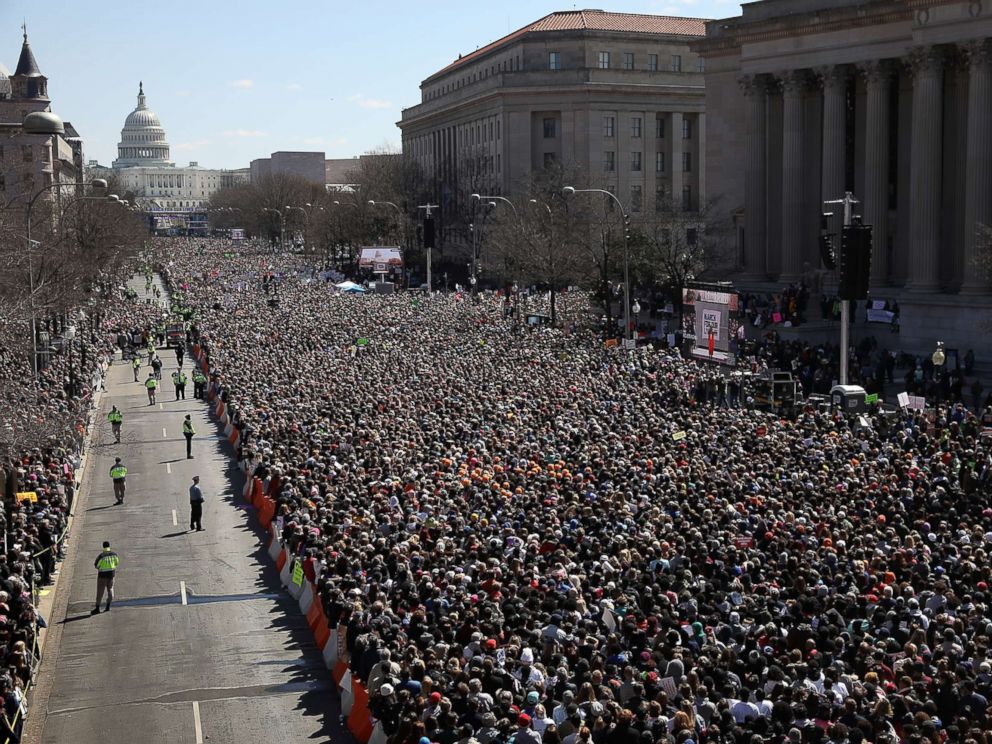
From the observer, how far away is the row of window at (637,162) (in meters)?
105

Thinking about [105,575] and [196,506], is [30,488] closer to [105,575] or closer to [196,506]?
[196,506]

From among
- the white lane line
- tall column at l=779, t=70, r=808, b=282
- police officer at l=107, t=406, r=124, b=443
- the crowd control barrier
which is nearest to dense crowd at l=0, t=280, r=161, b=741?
police officer at l=107, t=406, r=124, b=443

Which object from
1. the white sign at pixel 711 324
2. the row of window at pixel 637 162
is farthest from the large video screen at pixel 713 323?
the row of window at pixel 637 162

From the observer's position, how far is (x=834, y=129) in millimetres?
56969

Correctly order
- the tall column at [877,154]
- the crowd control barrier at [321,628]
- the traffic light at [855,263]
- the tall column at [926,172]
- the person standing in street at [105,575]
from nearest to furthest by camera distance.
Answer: the crowd control barrier at [321,628] → the person standing in street at [105,575] → the traffic light at [855,263] → the tall column at [926,172] → the tall column at [877,154]

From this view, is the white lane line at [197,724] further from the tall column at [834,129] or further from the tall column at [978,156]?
the tall column at [834,129]

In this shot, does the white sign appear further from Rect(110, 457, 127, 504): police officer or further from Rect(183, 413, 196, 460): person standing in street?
Rect(110, 457, 127, 504): police officer

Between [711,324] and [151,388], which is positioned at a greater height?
[711,324]

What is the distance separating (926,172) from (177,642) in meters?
37.7

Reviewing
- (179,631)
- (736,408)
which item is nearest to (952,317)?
(736,408)

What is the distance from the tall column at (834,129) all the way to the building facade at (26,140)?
4703cm

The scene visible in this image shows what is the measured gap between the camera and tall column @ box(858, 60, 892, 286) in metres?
54.5

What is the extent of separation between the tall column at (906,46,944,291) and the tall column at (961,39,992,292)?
1.57 meters

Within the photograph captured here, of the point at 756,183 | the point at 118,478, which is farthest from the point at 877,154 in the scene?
the point at 118,478
